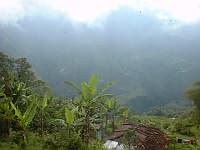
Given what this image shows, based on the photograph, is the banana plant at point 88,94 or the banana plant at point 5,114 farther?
the banana plant at point 5,114

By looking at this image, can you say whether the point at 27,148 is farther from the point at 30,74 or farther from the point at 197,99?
the point at 197,99

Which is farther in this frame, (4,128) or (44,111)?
(44,111)

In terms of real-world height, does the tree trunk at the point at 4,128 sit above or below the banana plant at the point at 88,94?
below

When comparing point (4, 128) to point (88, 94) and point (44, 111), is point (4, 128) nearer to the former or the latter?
point (44, 111)

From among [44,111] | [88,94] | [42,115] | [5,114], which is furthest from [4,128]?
[88,94]

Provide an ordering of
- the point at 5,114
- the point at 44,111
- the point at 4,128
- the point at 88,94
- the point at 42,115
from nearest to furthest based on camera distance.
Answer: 1. the point at 88,94
2. the point at 5,114
3. the point at 4,128
4. the point at 42,115
5. the point at 44,111

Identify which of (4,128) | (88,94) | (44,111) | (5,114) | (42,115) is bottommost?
(4,128)

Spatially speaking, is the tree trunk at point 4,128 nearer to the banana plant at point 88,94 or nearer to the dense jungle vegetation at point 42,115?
the dense jungle vegetation at point 42,115

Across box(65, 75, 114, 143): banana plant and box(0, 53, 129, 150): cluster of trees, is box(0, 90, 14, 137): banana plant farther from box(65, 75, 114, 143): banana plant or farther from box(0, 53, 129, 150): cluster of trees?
box(65, 75, 114, 143): banana plant

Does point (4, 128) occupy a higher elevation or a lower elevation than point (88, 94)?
lower

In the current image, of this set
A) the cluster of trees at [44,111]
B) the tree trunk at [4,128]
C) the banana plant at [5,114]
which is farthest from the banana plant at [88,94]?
the tree trunk at [4,128]

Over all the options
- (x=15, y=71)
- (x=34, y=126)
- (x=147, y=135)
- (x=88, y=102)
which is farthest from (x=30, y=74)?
(x=147, y=135)

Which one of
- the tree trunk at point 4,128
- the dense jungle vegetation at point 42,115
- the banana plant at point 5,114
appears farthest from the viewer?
the tree trunk at point 4,128

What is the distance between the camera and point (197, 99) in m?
58.8
